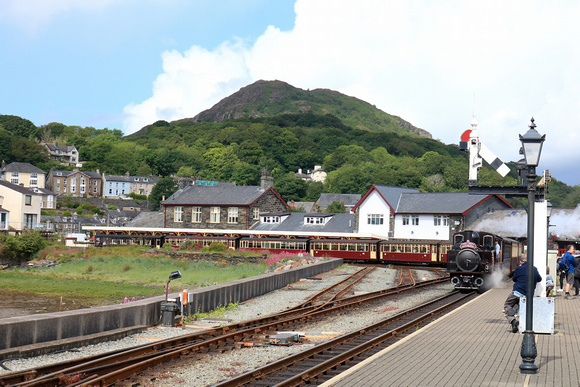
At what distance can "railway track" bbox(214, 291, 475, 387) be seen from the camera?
10.4m

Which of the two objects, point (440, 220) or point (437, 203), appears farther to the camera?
point (437, 203)

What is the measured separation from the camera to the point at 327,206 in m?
107

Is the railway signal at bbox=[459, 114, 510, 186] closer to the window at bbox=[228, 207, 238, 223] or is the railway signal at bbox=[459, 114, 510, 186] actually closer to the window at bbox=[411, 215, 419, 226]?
the window at bbox=[411, 215, 419, 226]

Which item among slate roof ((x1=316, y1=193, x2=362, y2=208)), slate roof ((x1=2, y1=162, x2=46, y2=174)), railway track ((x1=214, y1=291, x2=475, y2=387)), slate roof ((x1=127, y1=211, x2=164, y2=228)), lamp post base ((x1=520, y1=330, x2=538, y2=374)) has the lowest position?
Answer: railway track ((x1=214, y1=291, x2=475, y2=387))

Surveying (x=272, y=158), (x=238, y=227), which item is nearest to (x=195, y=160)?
(x=272, y=158)

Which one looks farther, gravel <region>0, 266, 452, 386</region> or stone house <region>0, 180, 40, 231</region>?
stone house <region>0, 180, 40, 231</region>

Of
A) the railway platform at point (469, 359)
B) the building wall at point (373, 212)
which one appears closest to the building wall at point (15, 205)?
the building wall at point (373, 212)

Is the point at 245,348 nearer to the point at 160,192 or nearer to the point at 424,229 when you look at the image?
the point at 424,229

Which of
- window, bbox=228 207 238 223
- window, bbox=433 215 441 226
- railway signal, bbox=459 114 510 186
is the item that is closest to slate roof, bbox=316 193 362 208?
window, bbox=228 207 238 223

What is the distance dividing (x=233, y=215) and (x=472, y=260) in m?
45.4

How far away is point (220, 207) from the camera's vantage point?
7088 cm

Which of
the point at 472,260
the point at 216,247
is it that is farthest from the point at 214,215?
the point at 472,260

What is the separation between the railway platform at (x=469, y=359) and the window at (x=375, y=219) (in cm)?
4599

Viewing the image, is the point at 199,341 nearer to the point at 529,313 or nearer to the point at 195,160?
the point at 529,313
